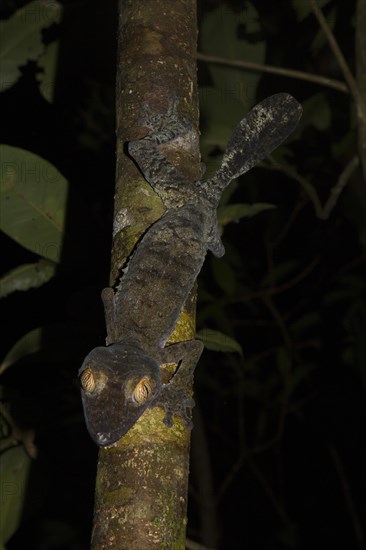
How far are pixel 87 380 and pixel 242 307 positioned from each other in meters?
7.85

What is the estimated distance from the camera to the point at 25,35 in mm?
4738

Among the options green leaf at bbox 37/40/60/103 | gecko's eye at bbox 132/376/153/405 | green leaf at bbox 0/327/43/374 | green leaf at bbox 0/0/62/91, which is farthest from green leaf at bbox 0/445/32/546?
green leaf at bbox 0/0/62/91

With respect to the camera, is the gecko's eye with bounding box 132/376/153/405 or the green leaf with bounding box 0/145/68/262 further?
the green leaf with bounding box 0/145/68/262

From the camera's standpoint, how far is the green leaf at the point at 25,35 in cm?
465

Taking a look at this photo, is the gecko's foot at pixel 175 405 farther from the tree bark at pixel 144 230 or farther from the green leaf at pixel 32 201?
the green leaf at pixel 32 201

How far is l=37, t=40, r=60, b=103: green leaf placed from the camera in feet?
15.2

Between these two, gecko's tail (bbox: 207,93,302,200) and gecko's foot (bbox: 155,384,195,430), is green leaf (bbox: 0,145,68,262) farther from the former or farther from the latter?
gecko's foot (bbox: 155,384,195,430)

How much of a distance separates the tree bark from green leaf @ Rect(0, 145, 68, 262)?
1099 millimetres

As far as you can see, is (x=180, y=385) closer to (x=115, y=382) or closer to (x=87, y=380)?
(x=115, y=382)

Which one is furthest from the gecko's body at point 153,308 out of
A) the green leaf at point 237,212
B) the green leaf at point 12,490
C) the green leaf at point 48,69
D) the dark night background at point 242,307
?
the green leaf at point 48,69

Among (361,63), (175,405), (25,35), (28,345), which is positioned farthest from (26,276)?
(361,63)

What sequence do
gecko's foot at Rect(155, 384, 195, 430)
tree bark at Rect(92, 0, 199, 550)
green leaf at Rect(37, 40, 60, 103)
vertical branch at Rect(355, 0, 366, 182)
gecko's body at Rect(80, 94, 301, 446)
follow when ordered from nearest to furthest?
tree bark at Rect(92, 0, 199, 550) < gecko's foot at Rect(155, 384, 195, 430) < gecko's body at Rect(80, 94, 301, 446) < vertical branch at Rect(355, 0, 366, 182) < green leaf at Rect(37, 40, 60, 103)

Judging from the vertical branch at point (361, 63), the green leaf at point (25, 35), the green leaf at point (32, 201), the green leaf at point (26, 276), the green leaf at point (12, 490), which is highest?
the green leaf at point (25, 35)

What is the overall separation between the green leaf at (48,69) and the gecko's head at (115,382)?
2.50 meters
